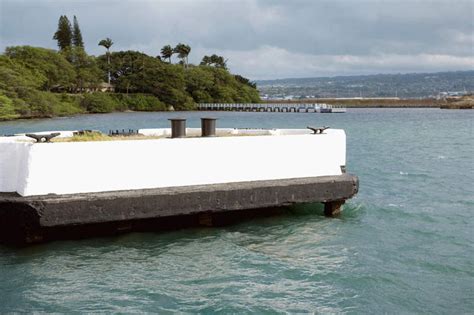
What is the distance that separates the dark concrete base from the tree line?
79660 mm

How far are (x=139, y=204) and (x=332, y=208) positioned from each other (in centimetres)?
549

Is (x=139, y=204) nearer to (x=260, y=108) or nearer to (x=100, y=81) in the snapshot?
(x=100, y=81)

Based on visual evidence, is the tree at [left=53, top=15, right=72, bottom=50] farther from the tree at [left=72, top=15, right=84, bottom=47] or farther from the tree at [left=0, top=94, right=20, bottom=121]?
the tree at [left=0, top=94, right=20, bottom=121]

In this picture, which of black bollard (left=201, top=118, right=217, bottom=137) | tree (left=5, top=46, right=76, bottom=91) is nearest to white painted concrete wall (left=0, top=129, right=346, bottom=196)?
black bollard (left=201, top=118, right=217, bottom=137)

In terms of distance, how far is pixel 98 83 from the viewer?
142 meters

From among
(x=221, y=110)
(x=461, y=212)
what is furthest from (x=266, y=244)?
(x=221, y=110)

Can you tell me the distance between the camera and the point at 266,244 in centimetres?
1275

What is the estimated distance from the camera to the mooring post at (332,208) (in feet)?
48.6

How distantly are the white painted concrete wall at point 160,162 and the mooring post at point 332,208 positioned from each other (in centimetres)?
87

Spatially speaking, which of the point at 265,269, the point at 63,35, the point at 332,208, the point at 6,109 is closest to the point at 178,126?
the point at 332,208

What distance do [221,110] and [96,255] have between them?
490 ft

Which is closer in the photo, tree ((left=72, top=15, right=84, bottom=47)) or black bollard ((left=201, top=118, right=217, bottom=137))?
black bollard ((left=201, top=118, right=217, bottom=137))

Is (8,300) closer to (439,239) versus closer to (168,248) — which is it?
(168,248)

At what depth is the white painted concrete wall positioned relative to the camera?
37.1 ft
